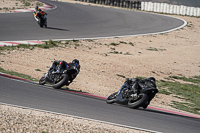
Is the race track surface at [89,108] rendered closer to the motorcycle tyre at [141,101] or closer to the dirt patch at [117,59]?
the motorcycle tyre at [141,101]

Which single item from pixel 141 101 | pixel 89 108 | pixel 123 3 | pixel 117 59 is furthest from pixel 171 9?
pixel 89 108

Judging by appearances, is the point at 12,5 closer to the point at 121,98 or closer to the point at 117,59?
the point at 117,59

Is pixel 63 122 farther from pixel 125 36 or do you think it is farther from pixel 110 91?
pixel 125 36

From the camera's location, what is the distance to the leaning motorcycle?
10.7 meters

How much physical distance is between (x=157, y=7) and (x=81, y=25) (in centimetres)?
1744

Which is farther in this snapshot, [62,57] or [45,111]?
[62,57]

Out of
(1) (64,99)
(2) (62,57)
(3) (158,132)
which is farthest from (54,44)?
(3) (158,132)

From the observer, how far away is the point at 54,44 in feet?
65.9

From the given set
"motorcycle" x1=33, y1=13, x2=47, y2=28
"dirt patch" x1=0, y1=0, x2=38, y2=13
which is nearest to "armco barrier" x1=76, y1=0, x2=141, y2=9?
"dirt patch" x1=0, y1=0, x2=38, y2=13

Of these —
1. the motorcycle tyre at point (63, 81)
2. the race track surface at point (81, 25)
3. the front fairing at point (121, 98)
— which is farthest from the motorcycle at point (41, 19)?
the front fairing at point (121, 98)

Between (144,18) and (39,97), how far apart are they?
28.1m

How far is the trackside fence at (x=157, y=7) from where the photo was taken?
40875 millimetres

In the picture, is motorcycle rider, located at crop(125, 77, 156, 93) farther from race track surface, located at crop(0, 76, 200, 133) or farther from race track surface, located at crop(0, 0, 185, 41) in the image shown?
race track surface, located at crop(0, 0, 185, 41)

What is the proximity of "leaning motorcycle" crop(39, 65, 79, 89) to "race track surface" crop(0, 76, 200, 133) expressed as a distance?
0.39 meters
